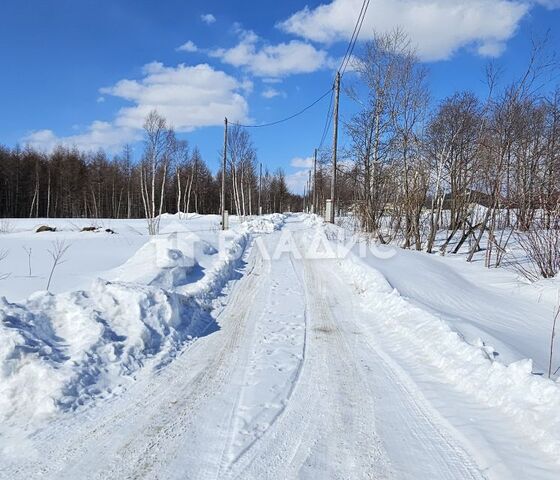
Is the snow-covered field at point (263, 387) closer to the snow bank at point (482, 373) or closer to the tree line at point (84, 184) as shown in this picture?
the snow bank at point (482, 373)

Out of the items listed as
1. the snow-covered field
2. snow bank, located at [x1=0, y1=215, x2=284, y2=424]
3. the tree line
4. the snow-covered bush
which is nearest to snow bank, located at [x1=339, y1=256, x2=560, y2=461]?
the snow-covered field

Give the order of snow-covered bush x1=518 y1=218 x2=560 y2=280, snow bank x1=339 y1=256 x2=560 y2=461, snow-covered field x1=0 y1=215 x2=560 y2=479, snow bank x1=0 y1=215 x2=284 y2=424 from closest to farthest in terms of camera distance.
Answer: snow-covered field x1=0 y1=215 x2=560 y2=479
snow bank x1=339 y1=256 x2=560 y2=461
snow bank x1=0 y1=215 x2=284 y2=424
snow-covered bush x1=518 y1=218 x2=560 y2=280

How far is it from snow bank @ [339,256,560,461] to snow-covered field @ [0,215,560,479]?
2 centimetres

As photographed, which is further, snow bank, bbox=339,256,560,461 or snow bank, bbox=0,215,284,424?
snow bank, bbox=0,215,284,424

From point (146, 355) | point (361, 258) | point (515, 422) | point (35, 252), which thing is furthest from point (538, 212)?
point (35, 252)

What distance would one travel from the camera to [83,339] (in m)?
4.51

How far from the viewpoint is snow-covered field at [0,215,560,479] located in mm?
2943

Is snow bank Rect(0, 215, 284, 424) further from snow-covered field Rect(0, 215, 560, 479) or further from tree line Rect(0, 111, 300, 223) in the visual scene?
tree line Rect(0, 111, 300, 223)

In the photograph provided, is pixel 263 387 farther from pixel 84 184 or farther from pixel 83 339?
pixel 84 184

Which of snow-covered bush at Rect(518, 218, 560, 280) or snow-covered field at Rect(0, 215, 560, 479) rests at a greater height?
snow-covered bush at Rect(518, 218, 560, 280)

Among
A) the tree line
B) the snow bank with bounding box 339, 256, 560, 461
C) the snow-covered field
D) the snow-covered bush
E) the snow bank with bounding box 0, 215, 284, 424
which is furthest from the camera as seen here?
the tree line

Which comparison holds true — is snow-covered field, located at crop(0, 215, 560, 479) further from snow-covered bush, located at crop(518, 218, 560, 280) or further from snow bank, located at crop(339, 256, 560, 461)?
snow-covered bush, located at crop(518, 218, 560, 280)

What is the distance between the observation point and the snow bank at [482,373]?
337 centimetres

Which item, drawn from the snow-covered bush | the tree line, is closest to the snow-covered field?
the snow-covered bush
